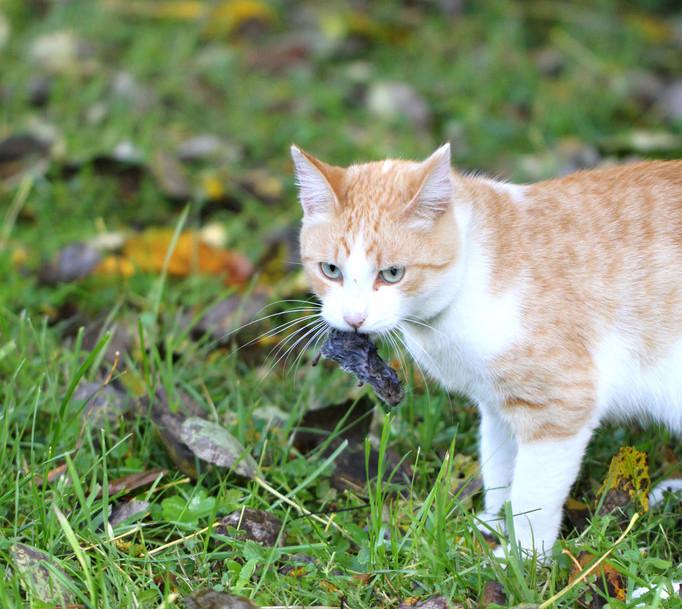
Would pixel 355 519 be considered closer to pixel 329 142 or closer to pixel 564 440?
pixel 564 440

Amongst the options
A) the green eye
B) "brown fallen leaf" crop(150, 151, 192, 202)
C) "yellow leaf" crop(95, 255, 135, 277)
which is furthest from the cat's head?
"brown fallen leaf" crop(150, 151, 192, 202)

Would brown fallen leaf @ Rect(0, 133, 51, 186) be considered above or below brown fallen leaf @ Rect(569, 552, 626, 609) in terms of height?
above

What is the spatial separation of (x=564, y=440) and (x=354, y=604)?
0.78 m

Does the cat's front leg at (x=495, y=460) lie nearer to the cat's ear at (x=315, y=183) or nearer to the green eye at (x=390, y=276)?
the green eye at (x=390, y=276)

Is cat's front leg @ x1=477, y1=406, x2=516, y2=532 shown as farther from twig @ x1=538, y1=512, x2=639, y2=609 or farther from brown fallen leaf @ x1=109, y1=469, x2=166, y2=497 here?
brown fallen leaf @ x1=109, y1=469, x2=166, y2=497

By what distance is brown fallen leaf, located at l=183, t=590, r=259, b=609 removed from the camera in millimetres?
2299

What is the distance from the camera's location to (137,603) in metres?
2.33

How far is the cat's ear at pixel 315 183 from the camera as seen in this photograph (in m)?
2.76

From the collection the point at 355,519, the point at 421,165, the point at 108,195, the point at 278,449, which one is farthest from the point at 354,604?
the point at 108,195

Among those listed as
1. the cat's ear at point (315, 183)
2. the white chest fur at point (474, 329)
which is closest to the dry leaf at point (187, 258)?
the cat's ear at point (315, 183)

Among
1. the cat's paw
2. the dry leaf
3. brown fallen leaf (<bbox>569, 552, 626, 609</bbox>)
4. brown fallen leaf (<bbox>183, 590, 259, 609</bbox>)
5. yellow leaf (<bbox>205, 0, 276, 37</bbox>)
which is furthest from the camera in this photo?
yellow leaf (<bbox>205, 0, 276, 37</bbox>)

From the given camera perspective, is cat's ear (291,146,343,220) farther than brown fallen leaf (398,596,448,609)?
Yes

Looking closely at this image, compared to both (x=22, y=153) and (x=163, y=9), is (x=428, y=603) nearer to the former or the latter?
(x=22, y=153)

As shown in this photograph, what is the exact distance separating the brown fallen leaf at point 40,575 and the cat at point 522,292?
3.22ft
